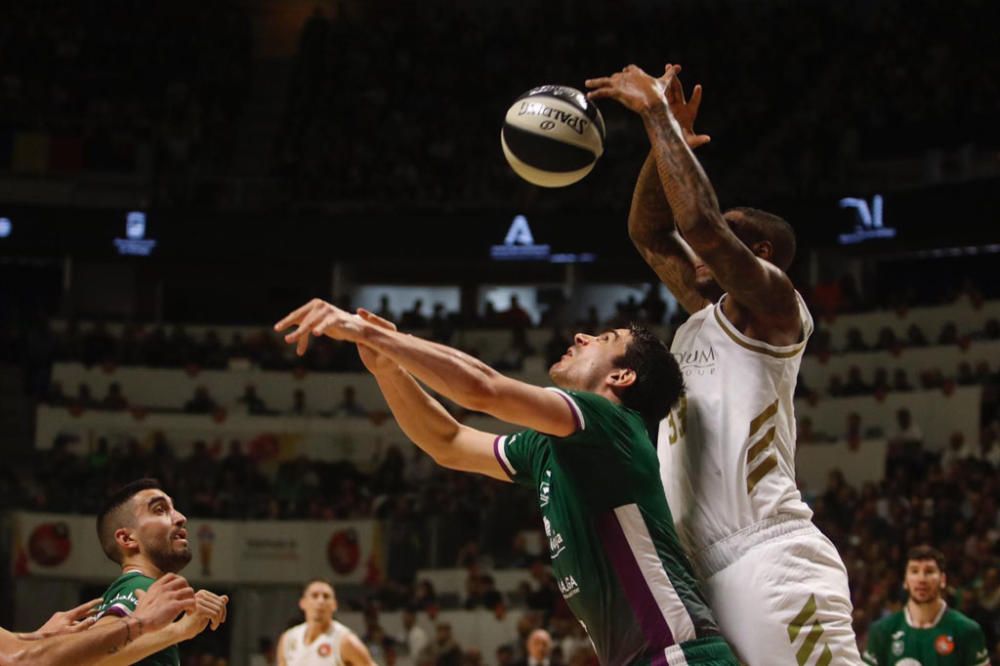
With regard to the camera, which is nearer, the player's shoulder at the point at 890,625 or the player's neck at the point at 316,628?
the player's shoulder at the point at 890,625

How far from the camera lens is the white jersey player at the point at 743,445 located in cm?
472

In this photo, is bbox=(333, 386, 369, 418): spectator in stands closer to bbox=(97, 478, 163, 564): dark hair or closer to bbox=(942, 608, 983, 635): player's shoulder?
bbox=(942, 608, 983, 635): player's shoulder

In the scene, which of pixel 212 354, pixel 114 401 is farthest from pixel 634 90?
pixel 212 354

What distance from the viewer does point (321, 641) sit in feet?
37.3

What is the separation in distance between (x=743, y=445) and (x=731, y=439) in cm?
4

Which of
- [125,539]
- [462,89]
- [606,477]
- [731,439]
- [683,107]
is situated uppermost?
[462,89]

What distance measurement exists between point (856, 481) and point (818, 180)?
6.94 meters

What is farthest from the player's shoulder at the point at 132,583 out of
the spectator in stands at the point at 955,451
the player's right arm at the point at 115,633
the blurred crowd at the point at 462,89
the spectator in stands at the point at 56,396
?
the blurred crowd at the point at 462,89

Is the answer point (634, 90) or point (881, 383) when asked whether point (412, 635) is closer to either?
point (881, 383)

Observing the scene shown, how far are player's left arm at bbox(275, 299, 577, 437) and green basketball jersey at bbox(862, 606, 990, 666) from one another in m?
5.61

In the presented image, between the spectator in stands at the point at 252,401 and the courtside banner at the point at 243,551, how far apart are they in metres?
2.82

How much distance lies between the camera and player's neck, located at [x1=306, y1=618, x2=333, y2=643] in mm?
11367

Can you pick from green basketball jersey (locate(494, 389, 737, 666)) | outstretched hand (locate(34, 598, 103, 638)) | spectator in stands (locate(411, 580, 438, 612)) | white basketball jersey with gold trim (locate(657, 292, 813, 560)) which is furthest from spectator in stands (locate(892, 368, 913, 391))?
green basketball jersey (locate(494, 389, 737, 666))

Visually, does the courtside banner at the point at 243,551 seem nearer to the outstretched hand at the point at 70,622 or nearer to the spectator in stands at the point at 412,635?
the spectator in stands at the point at 412,635
